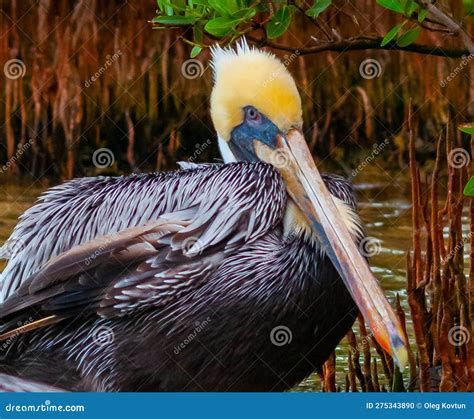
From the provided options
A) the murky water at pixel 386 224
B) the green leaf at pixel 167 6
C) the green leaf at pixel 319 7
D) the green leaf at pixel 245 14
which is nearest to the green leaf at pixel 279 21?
the green leaf at pixel 319 7

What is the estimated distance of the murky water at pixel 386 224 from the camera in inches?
213

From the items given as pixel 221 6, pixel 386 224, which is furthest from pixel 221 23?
pixel 386 224

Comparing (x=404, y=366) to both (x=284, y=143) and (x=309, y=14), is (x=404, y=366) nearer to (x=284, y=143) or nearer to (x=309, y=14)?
(x=284, y=143)

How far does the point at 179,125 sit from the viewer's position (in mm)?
5254

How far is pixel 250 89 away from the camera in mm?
4824

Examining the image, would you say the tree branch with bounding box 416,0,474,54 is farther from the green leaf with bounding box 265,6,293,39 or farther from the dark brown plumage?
the dark brown plumage

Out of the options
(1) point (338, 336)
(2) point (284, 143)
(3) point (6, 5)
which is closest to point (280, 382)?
(1) point (338, 336)

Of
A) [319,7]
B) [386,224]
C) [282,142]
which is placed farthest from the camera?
[386,224]

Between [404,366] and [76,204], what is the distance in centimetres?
141

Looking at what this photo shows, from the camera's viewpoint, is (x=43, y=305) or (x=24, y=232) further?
(x=24, y=232)

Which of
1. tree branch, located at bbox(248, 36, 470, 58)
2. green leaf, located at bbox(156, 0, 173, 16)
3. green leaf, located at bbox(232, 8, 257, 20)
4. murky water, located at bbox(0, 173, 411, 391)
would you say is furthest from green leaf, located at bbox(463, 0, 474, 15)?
murky water, located at bbox(0, 173, 411, 391)

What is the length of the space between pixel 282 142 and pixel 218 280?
59 centimetres

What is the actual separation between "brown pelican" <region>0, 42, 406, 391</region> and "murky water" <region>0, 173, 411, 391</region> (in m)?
0.61

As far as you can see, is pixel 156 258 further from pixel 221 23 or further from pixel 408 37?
pixel 408 37
